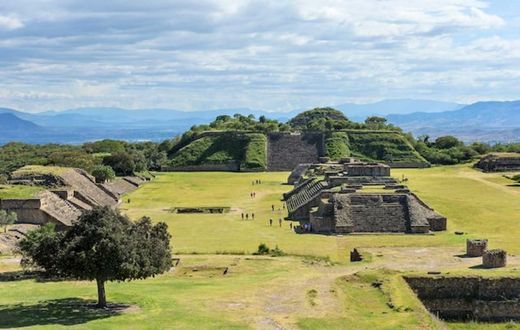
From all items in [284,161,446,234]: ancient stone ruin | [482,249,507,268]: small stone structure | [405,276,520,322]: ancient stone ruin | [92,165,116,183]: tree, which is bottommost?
[405,276,520,322]: ancient stone ruin

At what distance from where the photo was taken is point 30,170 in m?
68.3

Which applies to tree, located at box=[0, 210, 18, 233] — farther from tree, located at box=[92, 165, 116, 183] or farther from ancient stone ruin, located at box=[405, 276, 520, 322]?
ancient stone ruin, located at box=[405, 276, 520, 322]

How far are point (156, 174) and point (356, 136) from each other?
1484 inches

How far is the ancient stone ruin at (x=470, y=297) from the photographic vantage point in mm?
28453

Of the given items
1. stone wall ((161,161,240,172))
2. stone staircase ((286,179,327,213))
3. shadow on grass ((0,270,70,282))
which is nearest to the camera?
shadow on grass ((0,270,70,282))

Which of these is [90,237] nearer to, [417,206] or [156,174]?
[417,206]

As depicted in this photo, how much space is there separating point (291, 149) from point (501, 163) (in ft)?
110

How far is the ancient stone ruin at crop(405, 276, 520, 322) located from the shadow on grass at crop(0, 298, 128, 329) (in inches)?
504

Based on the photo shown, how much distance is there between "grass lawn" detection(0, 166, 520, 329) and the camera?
77.9ft

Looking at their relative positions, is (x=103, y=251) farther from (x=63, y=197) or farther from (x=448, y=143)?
(x=448, y=143)

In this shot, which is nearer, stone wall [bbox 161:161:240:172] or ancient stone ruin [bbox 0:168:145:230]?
ancient stone ruin [bbox 0:168:145:230]

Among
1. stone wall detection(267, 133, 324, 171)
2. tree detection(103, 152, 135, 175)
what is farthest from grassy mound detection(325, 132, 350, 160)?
tree detection(103, 152, 135, 175)

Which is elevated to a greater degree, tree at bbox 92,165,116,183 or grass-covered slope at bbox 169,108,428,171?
grass-covered slope at bbox 169,108,428,171

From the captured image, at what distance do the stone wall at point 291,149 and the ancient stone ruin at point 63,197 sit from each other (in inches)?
1221
